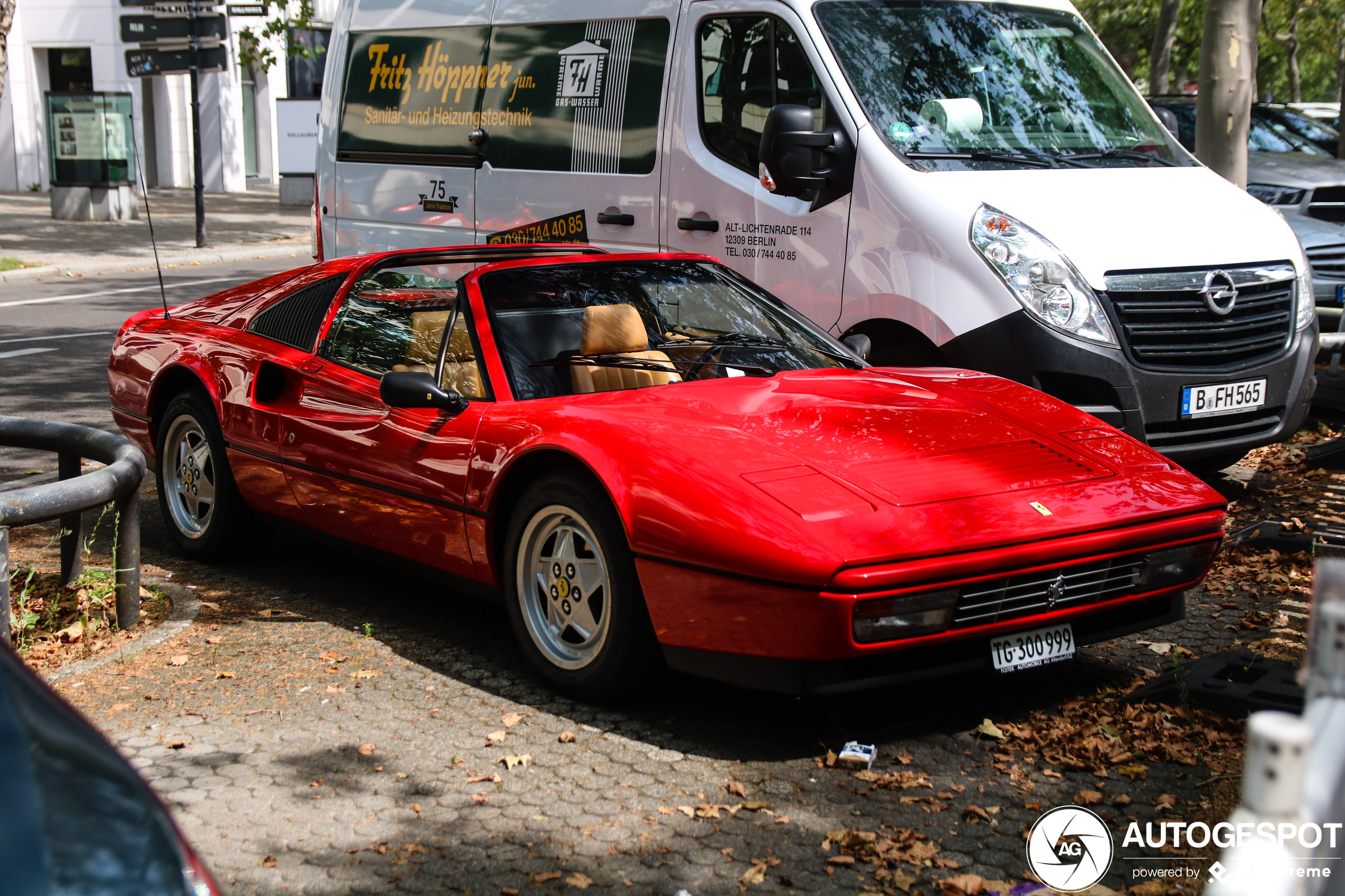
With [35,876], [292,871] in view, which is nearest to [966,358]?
[292,871]

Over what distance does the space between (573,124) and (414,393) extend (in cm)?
392

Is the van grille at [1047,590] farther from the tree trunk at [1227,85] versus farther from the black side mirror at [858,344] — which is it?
the tree trunk at [1227,85]

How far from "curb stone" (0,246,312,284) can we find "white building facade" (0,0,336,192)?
12059 millimetres

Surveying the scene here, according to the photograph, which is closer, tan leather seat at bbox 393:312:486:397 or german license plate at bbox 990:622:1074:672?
german license plate at bbox 990:622:1074:672

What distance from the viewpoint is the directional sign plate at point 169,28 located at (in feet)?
69.5

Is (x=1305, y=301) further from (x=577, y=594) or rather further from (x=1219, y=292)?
(x=577, y=594)

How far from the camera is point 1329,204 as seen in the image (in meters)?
11.2

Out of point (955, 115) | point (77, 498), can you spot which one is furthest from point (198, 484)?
point (955, 115)

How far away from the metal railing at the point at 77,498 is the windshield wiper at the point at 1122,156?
4.55 meters

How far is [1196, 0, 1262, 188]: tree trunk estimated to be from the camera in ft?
32.0

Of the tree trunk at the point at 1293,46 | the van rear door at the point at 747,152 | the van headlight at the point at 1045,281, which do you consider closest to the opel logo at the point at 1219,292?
the van headlight at the point at 1045,281

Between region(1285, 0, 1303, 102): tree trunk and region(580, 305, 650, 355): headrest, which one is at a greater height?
region(1285, 0, 1303, 102): tree trunk

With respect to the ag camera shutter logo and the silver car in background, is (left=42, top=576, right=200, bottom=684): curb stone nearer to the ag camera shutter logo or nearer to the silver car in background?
the ag camera shutter logo

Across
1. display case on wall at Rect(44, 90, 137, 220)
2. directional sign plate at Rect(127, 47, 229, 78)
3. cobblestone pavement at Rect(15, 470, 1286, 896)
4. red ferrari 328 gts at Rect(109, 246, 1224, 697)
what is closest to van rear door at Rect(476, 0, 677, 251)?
red ferrari 328 gts at Rect(109, 246, 1224, 697)
